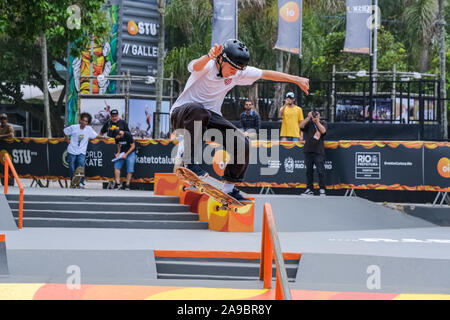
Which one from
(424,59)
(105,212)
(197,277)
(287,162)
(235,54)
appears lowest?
(197,277)

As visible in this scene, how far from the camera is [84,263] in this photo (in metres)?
7.88

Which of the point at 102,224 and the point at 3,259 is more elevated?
the point at 3,259

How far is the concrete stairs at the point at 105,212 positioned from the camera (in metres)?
11.7

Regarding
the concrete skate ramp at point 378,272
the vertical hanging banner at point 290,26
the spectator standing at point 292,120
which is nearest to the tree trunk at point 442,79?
the vertical hanging banner at point 290,26

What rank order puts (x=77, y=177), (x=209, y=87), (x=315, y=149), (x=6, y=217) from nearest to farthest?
1. (x=209, y=87)
2. (x=6, y=217)
3. (x=315, y=149)
4. (x=77, y=177)

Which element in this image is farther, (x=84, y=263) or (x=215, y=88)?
(x=215, y=88)

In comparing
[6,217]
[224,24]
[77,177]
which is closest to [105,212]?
[6,217]

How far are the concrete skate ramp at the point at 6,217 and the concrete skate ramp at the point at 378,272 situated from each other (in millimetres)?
5223

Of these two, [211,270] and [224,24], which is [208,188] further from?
[224,24]

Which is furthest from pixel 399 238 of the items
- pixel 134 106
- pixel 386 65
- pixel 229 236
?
pixel 386 65

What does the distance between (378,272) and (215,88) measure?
314 centimetres

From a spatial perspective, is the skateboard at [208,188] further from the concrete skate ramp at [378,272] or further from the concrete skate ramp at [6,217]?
the concrete skate ramp at [6,217]

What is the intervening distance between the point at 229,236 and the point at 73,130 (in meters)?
6.98
